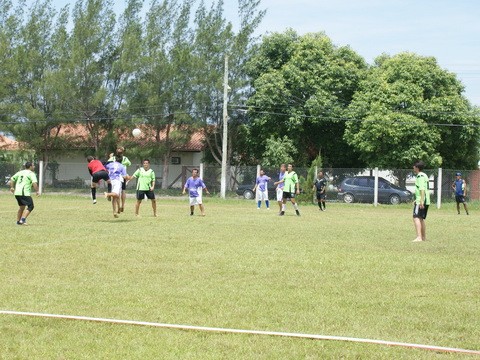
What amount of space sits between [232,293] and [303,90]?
4029 cm

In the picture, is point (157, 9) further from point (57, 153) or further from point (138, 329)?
point (138, 329)

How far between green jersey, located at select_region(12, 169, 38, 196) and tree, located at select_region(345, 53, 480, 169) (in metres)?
28.8

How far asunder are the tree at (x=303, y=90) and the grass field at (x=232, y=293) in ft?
104

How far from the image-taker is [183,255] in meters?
12.3

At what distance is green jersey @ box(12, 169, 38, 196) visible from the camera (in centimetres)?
1847

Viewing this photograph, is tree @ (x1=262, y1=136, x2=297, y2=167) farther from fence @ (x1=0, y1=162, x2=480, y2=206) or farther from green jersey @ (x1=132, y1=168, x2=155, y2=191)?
green jersey @ (x1=132, y1=168, x2=155, y2=191)

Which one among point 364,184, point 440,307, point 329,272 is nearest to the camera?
point 440,307

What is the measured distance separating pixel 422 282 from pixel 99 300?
4.49 m

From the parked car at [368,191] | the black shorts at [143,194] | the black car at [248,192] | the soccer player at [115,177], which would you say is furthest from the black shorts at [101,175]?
the black car at [248,192]

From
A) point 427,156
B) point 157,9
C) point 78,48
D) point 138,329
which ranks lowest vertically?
point 138,329

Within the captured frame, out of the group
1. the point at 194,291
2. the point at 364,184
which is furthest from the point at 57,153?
the point at 194,291

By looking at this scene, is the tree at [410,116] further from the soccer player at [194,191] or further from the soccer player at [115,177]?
the soccer player at [115,177]

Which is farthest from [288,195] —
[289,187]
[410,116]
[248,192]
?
[410,116]

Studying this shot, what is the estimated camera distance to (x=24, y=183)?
18.5m
